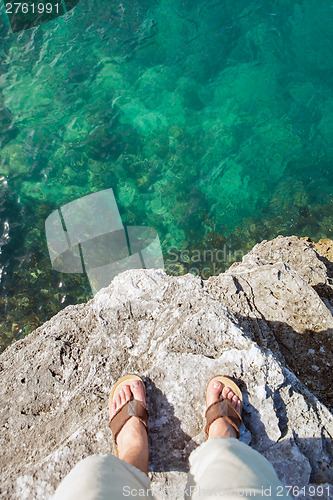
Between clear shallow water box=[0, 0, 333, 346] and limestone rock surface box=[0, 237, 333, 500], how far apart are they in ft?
9.82

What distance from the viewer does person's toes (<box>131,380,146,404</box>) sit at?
7.97ft

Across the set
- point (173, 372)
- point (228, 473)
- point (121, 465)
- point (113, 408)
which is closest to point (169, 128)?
point (173, 372)

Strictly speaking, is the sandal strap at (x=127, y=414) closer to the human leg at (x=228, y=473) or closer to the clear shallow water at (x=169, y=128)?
the human leg at (x=228, y=473)

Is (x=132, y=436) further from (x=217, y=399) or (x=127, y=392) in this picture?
(x=217, y=399)

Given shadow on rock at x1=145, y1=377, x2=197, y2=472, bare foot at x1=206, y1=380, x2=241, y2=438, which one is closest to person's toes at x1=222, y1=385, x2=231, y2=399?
bare foot at x1=206, y1=380, x2=241, y2=438

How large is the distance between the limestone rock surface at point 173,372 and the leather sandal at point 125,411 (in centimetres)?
10

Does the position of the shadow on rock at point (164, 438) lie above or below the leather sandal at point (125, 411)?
below

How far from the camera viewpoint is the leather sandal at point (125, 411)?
2.30 metres

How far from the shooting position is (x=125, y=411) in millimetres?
2324

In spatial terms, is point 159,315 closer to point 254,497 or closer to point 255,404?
point 255,404

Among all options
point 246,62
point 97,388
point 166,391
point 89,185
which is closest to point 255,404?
point 166,391

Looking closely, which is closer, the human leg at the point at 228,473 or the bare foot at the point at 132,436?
the human leg at the point at 228,473

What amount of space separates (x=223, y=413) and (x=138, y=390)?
0.65 metres

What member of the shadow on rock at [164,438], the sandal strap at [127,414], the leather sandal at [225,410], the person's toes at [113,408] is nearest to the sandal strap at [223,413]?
the leather sandal at [225,410]
